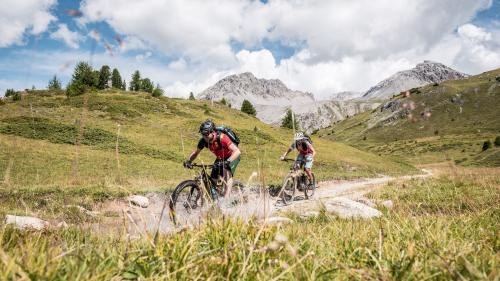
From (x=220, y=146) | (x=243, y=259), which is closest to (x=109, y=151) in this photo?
(x=220, y=146)

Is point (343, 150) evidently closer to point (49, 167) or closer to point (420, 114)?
point (49, 167)

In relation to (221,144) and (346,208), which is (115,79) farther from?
(346,208)

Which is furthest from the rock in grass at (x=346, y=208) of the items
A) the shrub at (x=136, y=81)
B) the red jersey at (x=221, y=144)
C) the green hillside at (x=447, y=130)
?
the shrub at (x=136, y=81)

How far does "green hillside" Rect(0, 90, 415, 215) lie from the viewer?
18.0 meters

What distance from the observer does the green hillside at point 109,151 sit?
709 inches

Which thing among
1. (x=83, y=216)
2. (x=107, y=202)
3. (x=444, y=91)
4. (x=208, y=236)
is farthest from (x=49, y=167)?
(x=444, y=91)

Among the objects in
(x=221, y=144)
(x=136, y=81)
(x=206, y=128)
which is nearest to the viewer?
(x=206, y=128)

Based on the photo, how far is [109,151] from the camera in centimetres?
3150

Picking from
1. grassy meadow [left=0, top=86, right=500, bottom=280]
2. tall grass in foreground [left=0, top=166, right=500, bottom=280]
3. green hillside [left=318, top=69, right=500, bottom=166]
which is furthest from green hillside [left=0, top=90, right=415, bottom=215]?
green hillside [left=318, top=69, right=500, bottom=166]

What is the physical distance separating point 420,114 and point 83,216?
11.4 m

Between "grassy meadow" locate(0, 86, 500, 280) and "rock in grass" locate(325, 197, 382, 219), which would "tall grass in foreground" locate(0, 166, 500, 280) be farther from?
"rock in grass" locate(325, 197, 382, 219)

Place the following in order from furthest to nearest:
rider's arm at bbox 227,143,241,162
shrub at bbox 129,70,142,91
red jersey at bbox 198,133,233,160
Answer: shrub at bbox 129,70,142,91 < red jersey at bbox 198,133,233,160 < rider's arm at bbox 227,143,241,162

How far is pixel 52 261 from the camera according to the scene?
234 cm

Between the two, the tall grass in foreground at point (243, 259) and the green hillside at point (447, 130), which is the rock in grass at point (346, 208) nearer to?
the tall grass in foreground at point (243, 259)
